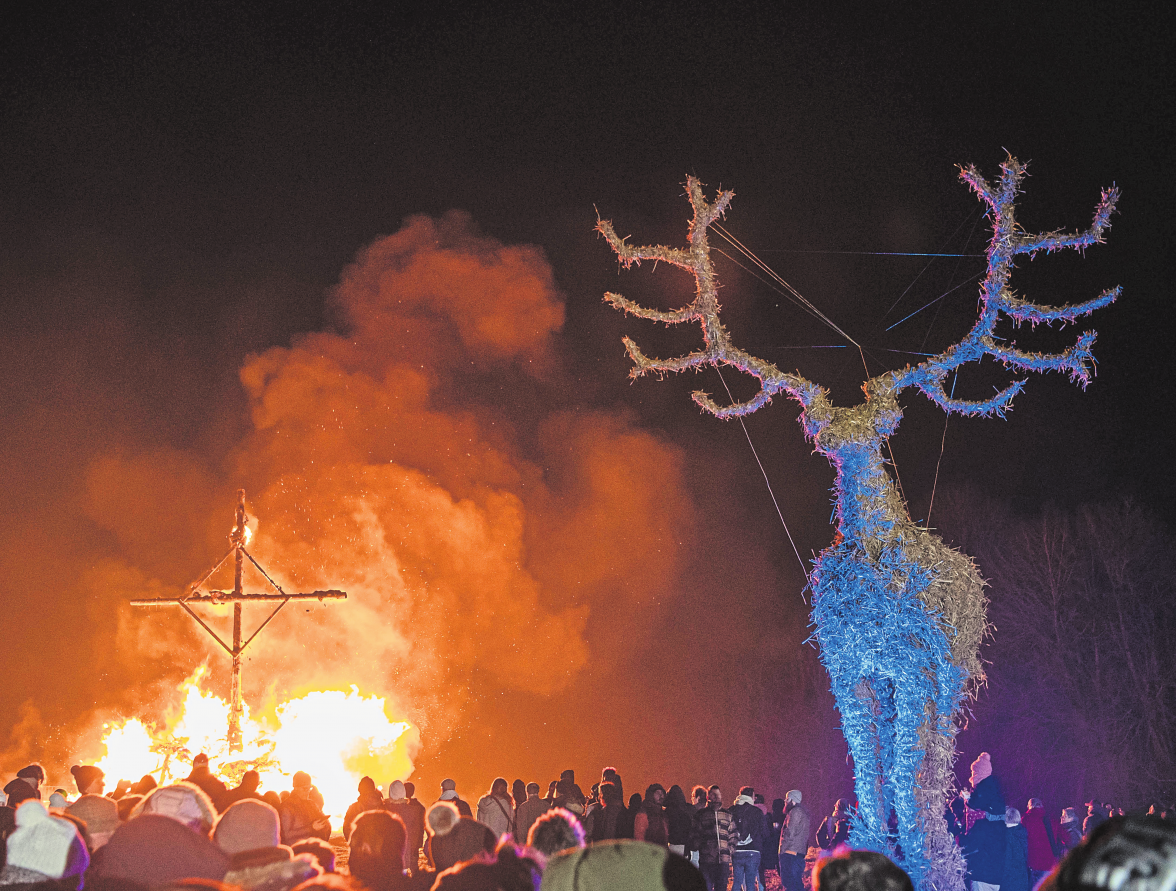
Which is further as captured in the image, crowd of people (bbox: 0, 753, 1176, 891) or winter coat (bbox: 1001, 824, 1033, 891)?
winter coat (bbox: 1001, 824, 1033, 891)

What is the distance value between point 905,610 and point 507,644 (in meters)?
22.4

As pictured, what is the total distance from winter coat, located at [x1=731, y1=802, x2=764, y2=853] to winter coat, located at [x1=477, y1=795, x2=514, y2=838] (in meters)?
2.53

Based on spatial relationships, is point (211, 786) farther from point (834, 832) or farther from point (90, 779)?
point (834, 832)

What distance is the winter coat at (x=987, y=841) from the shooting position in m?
8.55

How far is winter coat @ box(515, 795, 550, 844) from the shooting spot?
11.0 m

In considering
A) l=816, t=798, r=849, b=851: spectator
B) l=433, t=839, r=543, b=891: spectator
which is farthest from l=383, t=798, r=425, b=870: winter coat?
l=433, t=839, r=543, b=891: spectator

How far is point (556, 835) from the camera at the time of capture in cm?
513

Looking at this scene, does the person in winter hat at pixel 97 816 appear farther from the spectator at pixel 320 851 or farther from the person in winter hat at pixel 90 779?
the person in winter hat at pixel 90 779

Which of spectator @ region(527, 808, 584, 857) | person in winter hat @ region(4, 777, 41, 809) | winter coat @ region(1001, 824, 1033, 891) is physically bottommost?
winter coat @ region(1001, 824, 1033, 891)

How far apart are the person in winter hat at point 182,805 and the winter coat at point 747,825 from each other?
19.9 feet

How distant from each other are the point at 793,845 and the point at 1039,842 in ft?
8.41

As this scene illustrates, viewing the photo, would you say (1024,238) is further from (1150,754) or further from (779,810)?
(1150,754)

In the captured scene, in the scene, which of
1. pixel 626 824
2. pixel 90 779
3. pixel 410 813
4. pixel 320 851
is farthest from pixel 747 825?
pixel 90 779

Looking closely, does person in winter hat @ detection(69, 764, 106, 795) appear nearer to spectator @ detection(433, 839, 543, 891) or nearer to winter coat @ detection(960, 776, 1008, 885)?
spectator @ detection(433, 839, 543, 891)
